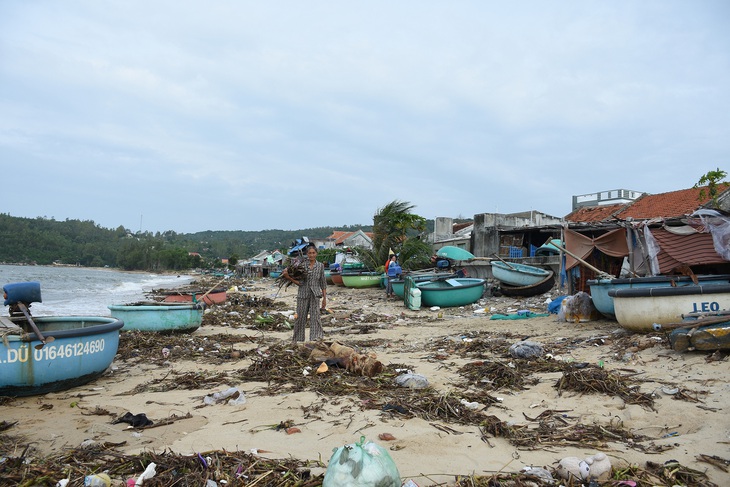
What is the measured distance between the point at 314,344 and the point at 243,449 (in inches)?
131

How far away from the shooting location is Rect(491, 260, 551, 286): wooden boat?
16.0 m

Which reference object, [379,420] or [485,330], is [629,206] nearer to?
[485,330]

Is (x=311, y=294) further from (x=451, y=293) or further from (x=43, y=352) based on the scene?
(x=451, y=293)

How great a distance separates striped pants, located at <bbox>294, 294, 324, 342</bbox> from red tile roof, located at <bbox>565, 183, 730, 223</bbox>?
51.3ft

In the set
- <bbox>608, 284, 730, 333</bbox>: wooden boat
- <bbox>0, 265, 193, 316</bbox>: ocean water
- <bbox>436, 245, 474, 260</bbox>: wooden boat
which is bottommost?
<bbox>0, 265, 193, 316</bbox>: ocean water

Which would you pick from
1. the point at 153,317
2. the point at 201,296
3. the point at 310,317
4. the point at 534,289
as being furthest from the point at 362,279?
the point at 310,317

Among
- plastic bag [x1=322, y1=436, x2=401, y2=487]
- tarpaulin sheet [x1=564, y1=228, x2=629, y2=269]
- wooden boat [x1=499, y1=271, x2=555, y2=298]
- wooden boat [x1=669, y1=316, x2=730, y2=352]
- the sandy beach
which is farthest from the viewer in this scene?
wooden boat [x1=499, y1=271, x2=555, y2=298]

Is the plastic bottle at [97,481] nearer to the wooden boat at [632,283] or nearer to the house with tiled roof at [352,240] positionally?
the wooden boat at [632,283]

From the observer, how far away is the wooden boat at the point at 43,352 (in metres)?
4.75

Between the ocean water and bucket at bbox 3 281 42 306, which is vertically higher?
bucket at bbox 3 281 42 306

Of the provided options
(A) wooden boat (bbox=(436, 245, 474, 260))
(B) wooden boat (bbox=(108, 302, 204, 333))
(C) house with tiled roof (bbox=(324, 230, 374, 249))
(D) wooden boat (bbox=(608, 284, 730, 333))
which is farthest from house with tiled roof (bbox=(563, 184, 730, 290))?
(C) house with tiled roof (bbox=(324, 230, 374, 249))

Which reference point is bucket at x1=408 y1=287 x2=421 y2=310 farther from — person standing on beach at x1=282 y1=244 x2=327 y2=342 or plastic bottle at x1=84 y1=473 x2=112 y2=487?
plastic bottle at x1=84 y1=473 x2=112 y2=487

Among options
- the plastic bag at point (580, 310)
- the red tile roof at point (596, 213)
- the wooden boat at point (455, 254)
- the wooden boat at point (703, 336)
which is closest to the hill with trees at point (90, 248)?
the red tile roof at point (596, 213)

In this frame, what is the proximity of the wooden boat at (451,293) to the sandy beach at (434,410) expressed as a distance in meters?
7.07
